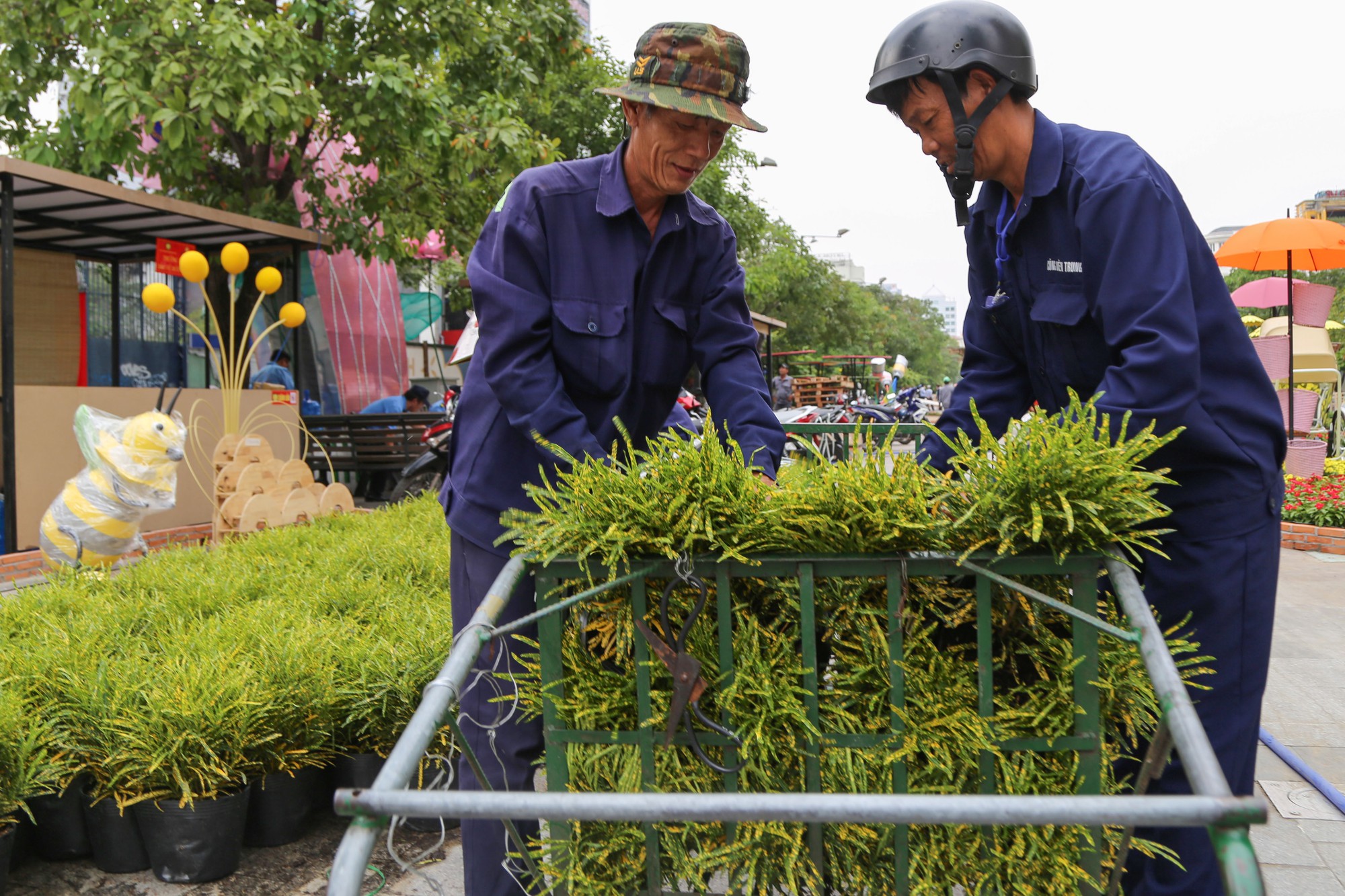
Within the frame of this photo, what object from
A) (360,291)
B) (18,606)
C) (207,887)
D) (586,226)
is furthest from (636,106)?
(360,291)

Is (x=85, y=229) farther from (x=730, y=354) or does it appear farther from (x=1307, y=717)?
(x=1307, y=717)

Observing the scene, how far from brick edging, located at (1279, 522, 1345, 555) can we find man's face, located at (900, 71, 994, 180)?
7.93 metres

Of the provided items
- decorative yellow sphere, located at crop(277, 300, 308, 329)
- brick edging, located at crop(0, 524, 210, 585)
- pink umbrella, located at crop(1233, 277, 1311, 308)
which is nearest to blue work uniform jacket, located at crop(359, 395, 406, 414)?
brick edging, located at crop(0, 524, 210, 585)

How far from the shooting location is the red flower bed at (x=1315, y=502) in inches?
341

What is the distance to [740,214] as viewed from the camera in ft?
75.8

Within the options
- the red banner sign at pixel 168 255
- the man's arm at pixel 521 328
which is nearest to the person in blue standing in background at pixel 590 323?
the man's arm at pixel 521 328

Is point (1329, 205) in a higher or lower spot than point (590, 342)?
higher

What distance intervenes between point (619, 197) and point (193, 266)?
18.8ft

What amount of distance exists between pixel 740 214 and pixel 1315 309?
1344 centimetres

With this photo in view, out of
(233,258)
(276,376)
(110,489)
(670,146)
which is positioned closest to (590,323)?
(670,146)

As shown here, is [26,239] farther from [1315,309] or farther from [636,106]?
[1315,309]

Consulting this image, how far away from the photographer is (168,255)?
24.7ft

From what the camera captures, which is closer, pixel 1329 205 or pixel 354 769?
pixel 354 769

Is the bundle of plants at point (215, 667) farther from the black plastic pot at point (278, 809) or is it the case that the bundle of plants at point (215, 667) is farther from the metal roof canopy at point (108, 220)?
the metal roof canopy at point (108, 220)
